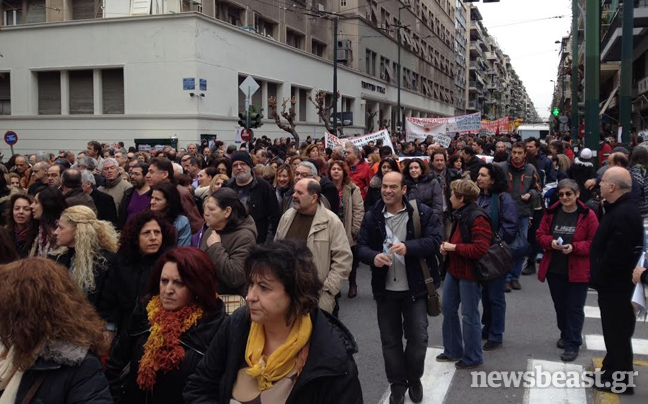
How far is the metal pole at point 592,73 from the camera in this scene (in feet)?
44.4

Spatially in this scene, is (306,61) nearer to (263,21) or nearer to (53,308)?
(263,21)

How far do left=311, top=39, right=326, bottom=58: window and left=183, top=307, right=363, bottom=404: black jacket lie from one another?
Result: 35.8 meters

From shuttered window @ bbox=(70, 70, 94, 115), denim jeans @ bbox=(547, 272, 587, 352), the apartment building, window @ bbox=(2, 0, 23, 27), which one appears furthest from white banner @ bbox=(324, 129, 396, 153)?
window @ bbox=(2, 0, 23, 27)

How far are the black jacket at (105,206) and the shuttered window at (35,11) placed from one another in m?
22.7

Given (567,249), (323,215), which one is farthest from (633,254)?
(323,215)

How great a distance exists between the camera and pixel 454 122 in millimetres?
27391

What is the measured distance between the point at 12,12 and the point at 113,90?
6.59 metres

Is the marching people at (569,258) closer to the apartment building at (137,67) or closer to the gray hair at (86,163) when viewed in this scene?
the gray hair at (86,163)

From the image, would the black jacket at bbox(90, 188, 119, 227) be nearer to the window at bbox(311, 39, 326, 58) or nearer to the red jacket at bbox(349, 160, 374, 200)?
the red jacket at bbox(349, 160, 374, 200)

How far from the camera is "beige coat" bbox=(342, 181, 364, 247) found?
27.2ft

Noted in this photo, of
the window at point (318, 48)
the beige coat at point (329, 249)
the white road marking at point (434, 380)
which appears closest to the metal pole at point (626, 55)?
the white road marking at point (434, 380)

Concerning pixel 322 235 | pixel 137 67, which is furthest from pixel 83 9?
pixel 322 235

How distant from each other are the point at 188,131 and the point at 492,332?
61.9 ft

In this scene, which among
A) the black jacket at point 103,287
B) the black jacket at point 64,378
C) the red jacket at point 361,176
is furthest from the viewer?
the red jacket at point 361,176
